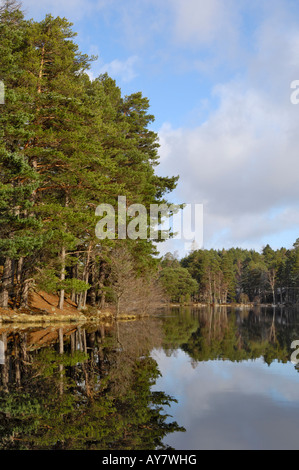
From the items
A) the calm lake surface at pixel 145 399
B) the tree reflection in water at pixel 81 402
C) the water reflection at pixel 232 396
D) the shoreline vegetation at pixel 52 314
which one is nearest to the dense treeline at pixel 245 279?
the shoreline vegetation at pixel 52 314

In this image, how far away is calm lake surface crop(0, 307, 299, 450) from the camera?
4.91 meters

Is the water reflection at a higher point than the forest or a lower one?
lower

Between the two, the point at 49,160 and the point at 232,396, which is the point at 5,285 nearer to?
the point at 49,160

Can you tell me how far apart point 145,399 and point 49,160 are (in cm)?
1669

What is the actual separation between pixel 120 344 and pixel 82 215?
8813 mm

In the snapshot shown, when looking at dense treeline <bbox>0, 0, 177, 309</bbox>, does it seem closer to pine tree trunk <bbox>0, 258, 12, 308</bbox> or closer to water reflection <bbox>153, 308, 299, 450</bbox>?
pine tree trunk <bbox>0, 258, 12, 308</bbox>

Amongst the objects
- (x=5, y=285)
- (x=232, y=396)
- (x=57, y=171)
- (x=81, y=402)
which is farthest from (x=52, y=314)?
(x=232, y=396)

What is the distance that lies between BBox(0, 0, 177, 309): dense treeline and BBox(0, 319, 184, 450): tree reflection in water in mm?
8118

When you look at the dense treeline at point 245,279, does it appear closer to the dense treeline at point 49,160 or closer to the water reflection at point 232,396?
the dense treeline at point 49,160

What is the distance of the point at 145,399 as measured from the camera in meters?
6.71

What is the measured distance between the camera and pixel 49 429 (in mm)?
5219

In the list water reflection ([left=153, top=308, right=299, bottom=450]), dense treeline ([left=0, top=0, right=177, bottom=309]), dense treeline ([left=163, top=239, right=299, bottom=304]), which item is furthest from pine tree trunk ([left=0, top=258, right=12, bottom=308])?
dense treeline ([left=163, top=239, right=299, bottom=304])

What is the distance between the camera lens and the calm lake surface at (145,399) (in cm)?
491

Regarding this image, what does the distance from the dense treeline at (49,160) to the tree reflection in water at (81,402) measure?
8.12 metres
